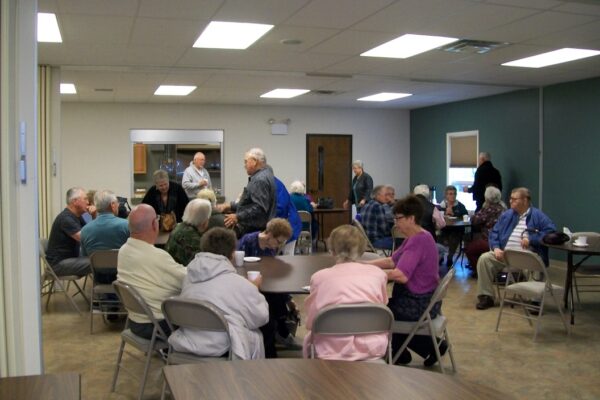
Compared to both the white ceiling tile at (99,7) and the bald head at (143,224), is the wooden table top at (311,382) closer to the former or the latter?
the bald head at (143,224)

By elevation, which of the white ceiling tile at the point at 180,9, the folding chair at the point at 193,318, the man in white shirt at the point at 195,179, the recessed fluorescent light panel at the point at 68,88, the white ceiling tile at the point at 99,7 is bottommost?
the folding chair at the point at 193,318

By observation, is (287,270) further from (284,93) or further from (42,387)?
(284,93)

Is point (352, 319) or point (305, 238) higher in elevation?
point (352, 319)

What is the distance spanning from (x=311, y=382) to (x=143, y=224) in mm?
1993

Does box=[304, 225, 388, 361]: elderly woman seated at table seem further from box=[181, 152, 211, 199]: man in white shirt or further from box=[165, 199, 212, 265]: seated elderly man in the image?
box=[181, 152, 211, 199]: man in white shirt

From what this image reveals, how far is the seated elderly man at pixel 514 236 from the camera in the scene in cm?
580

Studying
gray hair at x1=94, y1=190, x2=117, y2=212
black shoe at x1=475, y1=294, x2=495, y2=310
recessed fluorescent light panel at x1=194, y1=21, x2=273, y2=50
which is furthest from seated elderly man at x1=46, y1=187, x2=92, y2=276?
black shoe at x1=475, y1=294, x2=495, y2=310

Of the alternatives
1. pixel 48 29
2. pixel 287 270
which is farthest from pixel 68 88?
pixel 287 270

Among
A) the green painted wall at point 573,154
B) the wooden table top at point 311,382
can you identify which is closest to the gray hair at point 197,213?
the wooden table top at point 311,382

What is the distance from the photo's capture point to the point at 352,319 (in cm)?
283

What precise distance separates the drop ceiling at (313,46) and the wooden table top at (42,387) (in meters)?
3.36

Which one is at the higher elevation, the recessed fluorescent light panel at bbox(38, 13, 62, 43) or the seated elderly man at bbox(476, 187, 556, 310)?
the recessed fluorescent light panel at bbox(38, 13, 62, 43)

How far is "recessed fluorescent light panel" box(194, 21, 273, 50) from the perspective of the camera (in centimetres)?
539

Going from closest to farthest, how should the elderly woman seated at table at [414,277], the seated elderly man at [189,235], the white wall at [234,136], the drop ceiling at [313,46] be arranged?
1. the elderly woman seated at table at [414,277]
2. the seated elderly man at [189,235]
3. the drop ceiling at [313,46]
4. the white wall at [234,136]
